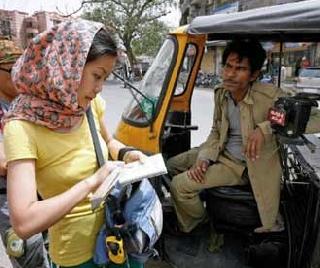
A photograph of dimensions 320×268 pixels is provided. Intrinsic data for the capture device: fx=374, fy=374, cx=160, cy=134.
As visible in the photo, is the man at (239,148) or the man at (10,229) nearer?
the man at (10,229)

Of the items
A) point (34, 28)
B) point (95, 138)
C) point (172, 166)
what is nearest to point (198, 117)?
point (172, 166)

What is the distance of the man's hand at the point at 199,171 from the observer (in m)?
2.77

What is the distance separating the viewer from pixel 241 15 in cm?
232

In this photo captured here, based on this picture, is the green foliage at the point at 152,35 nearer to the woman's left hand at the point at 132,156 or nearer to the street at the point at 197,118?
the street at the point at 197,118

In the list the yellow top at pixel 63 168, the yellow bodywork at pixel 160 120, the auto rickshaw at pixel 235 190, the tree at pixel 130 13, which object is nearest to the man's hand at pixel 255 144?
the auto rickshaw at pixel 235 190

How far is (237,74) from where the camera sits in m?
2.76

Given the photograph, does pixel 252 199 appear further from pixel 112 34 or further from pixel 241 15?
pixel 112 34

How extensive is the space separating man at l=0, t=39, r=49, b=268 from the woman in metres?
0.80

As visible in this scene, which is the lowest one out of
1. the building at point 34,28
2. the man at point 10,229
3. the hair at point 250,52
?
the man at point 10,229

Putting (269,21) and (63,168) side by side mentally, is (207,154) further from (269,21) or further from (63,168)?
(63,168)

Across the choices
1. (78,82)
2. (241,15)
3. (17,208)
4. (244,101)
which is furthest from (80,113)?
(244,101)

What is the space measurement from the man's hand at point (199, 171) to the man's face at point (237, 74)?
0.60m

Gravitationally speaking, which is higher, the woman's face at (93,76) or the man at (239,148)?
the woman's face at (93,76)

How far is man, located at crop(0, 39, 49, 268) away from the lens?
2.22 metres
